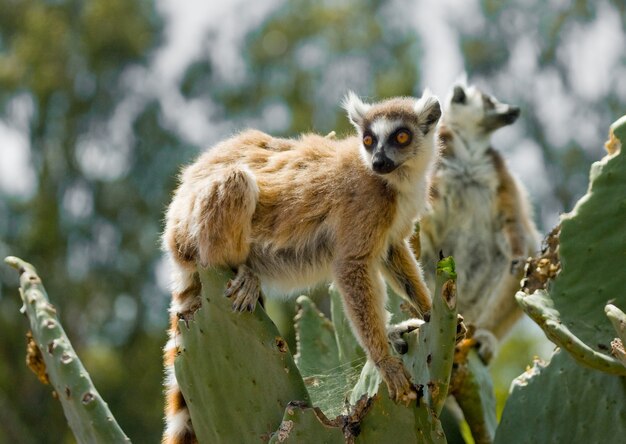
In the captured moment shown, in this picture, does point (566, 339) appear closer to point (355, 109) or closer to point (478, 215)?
point (355, 109)

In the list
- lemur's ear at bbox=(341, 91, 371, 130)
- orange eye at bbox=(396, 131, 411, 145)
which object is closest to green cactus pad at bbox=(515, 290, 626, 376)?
orange eye at bbox=(396, 131, 411, 145)

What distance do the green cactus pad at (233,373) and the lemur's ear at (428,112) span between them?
161 cm

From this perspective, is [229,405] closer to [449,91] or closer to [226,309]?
[226,309]

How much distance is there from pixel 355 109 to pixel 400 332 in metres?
1.32

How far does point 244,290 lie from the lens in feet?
11.5

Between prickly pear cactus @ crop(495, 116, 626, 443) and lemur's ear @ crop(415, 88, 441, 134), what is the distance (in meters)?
1.38

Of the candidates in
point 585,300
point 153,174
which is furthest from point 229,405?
point 153,174

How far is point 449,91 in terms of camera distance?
7488 millimetres

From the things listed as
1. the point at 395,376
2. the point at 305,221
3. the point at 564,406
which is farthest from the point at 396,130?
the point at 564,406

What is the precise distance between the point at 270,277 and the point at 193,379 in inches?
32.7

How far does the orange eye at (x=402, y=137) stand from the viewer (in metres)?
4.32

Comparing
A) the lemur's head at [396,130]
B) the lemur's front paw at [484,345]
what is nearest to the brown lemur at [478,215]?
the lemur's front paw at [484,345]

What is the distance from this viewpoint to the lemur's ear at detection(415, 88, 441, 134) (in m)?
4.55

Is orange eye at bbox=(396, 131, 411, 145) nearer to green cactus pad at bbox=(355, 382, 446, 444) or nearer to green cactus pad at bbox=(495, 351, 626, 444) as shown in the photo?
green cactus pad at bbox=(495, 351, 626, 444)
